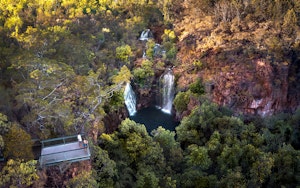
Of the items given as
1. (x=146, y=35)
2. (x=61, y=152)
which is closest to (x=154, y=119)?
(x=146, y=35)

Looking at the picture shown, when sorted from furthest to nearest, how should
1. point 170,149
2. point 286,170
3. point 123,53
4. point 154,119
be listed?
point 123,53
point 154,119
point 170,149
point 286,170

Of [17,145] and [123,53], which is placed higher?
[123,53]

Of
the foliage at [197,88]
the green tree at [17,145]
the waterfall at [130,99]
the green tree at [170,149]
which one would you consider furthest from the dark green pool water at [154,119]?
the green tree at [17,145]

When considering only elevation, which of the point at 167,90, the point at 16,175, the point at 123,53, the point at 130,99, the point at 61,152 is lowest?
the point at 130,99

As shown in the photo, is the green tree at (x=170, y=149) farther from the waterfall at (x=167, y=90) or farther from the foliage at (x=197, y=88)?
the waterfall at (x=167, y=90)

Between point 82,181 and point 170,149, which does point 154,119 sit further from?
point 82,181

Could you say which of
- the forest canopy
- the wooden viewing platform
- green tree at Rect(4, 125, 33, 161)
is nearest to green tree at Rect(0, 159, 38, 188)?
the forest canopy

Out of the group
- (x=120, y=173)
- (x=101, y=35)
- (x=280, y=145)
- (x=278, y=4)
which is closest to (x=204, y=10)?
(x=278, y=4)

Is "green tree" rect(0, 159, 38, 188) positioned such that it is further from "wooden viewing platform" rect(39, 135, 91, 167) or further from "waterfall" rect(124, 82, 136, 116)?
"waterfall" rect(124, 82, 136, 116)

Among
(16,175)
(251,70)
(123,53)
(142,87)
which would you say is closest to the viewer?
(16,175)
